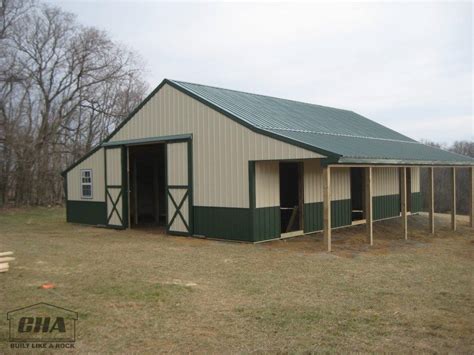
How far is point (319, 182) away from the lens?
1469 cm

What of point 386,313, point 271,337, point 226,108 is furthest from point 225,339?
point 226,108

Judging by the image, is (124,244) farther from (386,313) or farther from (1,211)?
(1,211)

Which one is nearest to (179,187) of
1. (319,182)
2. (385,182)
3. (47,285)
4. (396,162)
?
(319,182)

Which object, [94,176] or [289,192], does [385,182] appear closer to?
[289,192]

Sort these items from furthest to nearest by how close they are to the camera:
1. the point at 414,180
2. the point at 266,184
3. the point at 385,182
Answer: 1. the point at 414,180
2. the point at 385,182
3. the point at 266,184

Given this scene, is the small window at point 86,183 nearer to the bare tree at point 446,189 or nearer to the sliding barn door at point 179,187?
the sliding barn door at point 179,187

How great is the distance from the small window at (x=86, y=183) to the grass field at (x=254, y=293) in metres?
5.26

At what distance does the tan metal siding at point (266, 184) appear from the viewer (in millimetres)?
12523

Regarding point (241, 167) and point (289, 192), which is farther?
point (289, 192)

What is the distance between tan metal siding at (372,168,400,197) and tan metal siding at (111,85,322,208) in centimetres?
721

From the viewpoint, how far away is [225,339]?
518 cm

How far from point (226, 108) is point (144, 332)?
8.82 metres

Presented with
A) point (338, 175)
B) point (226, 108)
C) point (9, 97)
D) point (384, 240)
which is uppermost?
point (9, 97)

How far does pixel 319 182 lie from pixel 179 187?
4.34m
